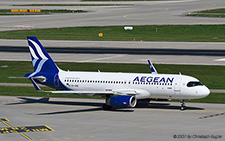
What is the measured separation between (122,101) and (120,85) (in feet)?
11.7

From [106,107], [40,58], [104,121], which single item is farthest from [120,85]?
[40,58]

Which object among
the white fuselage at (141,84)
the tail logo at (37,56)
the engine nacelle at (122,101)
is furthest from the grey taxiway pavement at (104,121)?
the tail logo at (37,56)

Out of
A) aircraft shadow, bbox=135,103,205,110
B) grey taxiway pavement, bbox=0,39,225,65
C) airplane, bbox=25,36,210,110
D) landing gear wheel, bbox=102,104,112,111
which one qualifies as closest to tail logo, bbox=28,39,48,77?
airplane, bbox=25,36,210,110

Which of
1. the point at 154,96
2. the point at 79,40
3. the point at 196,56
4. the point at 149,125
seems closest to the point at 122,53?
the point at 196,56

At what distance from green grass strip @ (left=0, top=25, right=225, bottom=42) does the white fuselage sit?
70.8 metres

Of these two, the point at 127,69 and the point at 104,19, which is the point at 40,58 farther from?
the point at 104,19

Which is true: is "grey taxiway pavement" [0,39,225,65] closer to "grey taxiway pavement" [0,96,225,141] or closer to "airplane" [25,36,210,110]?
"grey taxiway pavement" [0,96,225,141]

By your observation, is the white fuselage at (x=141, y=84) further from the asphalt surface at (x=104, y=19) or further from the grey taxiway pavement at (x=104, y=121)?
the asphalt surface at (x=104, y=19)

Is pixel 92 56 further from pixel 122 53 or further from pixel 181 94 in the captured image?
pixel 181 94

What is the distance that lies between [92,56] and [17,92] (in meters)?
35.3

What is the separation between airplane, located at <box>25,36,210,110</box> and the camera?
181ft

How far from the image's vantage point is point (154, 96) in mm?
56969

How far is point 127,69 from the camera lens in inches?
3435

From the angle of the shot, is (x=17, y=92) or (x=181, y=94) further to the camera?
(x=17, y=92)
